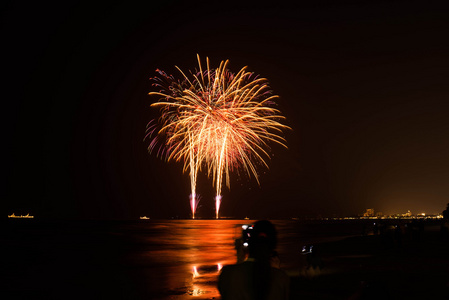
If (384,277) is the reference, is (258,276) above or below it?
above

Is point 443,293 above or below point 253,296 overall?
below

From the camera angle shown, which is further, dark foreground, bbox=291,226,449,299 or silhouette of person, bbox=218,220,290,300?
dark foreground, bbox=291,226,449,299

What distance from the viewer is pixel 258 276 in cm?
398

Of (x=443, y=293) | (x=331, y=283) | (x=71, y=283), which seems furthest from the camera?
(x=71, y=283)

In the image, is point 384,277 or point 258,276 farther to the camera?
point 384,277

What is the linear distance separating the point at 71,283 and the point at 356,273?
1064cm

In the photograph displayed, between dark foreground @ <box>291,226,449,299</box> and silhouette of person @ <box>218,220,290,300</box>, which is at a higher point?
silhouette of person @ <box>218,220,290,300</box>

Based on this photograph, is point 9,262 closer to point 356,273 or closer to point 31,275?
point 31,275

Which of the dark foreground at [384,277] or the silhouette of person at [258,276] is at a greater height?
the silhouette of person at [258,276]

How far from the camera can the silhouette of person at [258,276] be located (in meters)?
3.95

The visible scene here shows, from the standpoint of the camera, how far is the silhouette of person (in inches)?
156

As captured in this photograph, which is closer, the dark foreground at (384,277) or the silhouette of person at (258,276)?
the silhouette of person at (258,276)

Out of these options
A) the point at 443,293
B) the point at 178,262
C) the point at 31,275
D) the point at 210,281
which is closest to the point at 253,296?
the point at 443,293

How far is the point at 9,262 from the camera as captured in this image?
28.0m
